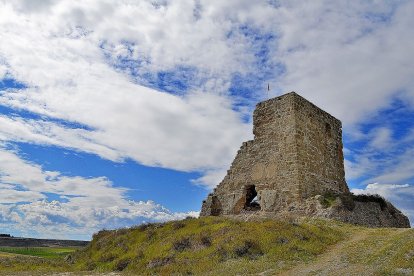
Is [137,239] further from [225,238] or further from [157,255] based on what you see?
[225,238]

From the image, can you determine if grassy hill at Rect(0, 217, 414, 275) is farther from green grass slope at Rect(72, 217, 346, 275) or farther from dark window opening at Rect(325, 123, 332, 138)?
dark window opening at Rect(325, 123, 332, 138)

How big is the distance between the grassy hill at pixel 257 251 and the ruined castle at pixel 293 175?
252 centimetres

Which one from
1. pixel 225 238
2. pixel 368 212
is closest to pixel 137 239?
pixel 225 238

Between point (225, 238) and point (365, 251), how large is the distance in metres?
5.60

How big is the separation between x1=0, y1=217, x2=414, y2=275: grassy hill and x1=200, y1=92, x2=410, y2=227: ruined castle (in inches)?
99.4

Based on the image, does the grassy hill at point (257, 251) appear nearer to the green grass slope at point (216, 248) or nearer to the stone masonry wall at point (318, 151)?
the green grass slope at point (216, 248)

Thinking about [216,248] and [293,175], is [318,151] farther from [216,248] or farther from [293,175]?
[216,248]

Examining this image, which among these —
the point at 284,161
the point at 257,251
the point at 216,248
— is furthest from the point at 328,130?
the point at 216,248

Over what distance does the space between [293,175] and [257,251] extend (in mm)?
8323

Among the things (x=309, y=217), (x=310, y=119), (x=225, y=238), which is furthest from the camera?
(x=310, y=119)

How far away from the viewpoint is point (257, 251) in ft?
46.9

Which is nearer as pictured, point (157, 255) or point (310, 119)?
point (157, 255)

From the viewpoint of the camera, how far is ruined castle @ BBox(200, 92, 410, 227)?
69.5ft

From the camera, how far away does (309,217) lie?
64.9 feet
